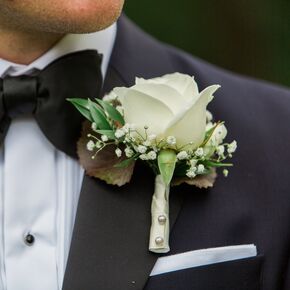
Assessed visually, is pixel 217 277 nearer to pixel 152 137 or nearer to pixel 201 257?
pixel 201 257

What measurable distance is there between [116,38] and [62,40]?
164 mm

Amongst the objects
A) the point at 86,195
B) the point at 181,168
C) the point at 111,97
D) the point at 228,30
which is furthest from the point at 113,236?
the point at 228,30

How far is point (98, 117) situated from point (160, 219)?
0.26m

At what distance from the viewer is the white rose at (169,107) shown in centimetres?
219

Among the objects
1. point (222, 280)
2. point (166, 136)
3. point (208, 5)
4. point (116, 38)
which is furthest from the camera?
point (208, 5)

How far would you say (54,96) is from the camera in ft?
7.95

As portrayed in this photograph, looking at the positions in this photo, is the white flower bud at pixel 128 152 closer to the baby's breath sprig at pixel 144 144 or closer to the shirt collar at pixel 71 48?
the baby's breath sprig at pixel 144 144

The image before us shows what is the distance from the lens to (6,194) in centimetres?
241

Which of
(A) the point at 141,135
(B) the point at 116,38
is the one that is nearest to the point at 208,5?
(B) the point at 116,38

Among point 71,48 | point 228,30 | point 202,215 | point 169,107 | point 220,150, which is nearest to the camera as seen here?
point 169,107

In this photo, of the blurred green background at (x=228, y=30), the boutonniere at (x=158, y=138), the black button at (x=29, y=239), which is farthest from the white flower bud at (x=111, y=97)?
the blurred green background at (x=228, y=30)

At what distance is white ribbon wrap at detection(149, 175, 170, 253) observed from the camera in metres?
2.31

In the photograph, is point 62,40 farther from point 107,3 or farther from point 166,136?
point 166,136

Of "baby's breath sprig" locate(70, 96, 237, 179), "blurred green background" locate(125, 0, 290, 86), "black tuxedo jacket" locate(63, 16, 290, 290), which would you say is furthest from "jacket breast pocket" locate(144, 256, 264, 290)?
"blurred green background" locate(125, 0, 290, 86)
